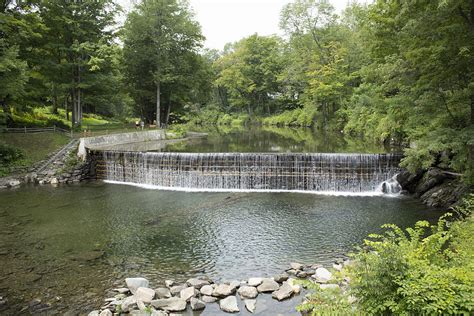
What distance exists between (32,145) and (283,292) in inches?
924

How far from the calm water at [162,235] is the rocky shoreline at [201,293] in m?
0.35

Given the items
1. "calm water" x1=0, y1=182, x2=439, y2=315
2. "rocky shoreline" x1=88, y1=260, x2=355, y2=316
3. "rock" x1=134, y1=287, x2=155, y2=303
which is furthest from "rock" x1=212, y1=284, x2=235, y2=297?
"rock" x1=134, y1=287, x2=155, y2=303

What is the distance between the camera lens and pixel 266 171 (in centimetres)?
2064

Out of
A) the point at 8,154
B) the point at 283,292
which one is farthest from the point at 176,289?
the point at 8,154

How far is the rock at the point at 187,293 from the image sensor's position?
27.6 ft

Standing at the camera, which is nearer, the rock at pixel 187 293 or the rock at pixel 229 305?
the rock at pixel 229 305

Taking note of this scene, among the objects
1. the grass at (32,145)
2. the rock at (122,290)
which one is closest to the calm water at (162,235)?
the rock at (122,290)

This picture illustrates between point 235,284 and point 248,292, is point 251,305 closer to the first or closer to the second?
point 248,292

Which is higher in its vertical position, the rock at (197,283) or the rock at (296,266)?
the rock at (296,266)

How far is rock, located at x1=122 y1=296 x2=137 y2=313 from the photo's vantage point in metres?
7.92

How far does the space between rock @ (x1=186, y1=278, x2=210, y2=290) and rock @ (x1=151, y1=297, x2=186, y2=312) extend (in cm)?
86

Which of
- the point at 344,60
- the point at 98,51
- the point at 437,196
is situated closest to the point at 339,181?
the point at 437,196

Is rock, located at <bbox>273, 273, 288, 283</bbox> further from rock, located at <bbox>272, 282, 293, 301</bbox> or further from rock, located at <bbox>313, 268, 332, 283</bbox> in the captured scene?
rock, located at <bbox>313, 268, 332, 283</bbox>

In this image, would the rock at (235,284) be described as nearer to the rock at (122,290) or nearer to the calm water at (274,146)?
the rock at (122,290)
